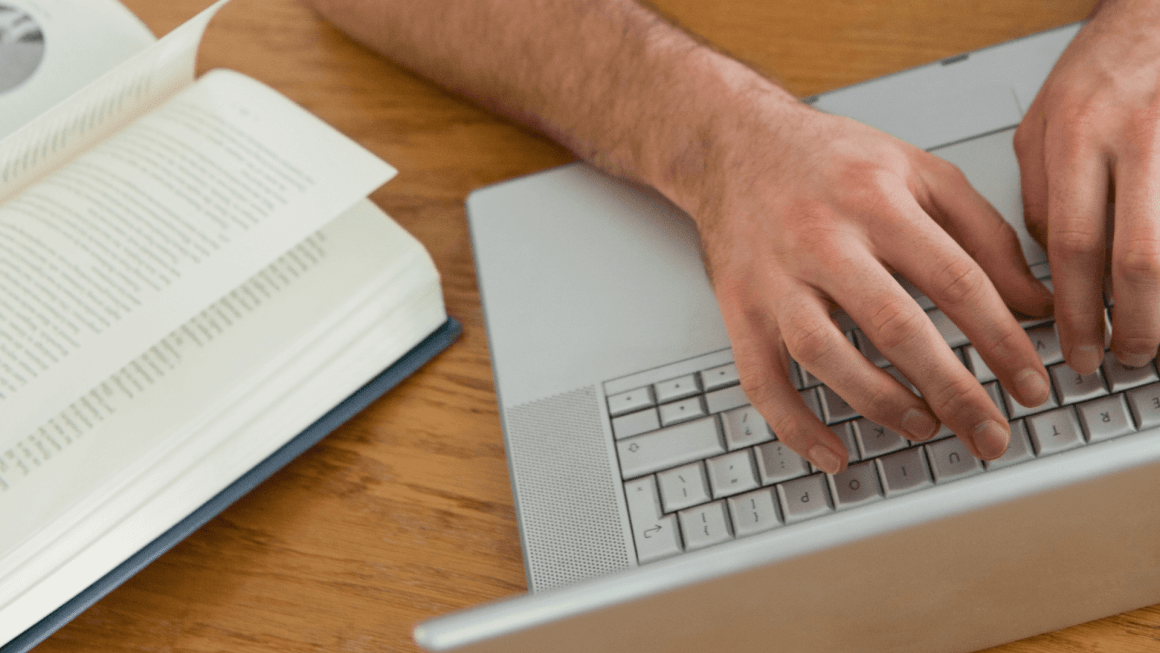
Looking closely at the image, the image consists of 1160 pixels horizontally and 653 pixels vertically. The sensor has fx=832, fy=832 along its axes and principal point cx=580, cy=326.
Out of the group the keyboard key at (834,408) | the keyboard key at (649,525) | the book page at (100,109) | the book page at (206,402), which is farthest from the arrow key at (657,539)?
the book page at (100,109)

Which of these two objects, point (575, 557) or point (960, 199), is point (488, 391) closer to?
point (575, 557)

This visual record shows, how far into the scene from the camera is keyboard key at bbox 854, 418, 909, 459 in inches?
17.0

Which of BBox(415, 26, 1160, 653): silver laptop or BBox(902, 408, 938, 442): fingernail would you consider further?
BBox(902, 408, 938, 442): fingernail

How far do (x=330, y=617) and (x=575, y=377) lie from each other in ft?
0.65

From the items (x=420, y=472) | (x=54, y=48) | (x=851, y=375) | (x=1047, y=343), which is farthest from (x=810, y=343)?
(x=54, y=48)

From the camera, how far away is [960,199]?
476 mm

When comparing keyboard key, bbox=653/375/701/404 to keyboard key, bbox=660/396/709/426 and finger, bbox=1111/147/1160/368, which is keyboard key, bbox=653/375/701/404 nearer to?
keyboard key, bbox=660/396/709/426

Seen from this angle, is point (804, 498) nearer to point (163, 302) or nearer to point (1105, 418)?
point (1105, 418)

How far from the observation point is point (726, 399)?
0.47 meters

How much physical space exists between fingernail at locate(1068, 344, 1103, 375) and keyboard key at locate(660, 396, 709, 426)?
7.4 inches

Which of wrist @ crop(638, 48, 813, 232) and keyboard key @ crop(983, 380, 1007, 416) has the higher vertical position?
wrist @ crop(638, 48, 813, 232)

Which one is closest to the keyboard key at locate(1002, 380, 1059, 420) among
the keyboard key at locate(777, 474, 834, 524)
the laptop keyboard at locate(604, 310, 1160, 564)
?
the laptop keyboard at locate(604, 310, 1160, 564)

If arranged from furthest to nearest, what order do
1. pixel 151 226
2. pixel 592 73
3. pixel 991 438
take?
pixel 592 73 < pixel 151 226 < pixel 991 438

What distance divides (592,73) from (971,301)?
1.07 ft
